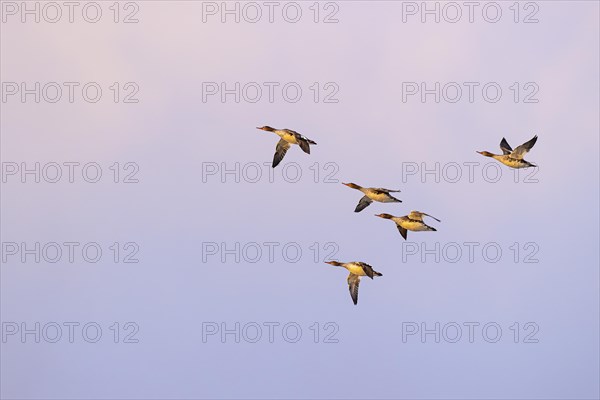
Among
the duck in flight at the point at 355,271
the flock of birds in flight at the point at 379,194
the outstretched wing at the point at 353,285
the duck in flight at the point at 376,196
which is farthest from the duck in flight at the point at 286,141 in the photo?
the outstretched wing at the point at 353,285

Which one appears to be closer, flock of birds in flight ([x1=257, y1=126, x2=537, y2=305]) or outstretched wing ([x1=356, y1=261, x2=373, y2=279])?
outstretched wing ([x1=356, y1=261, x2=373, y2=279])

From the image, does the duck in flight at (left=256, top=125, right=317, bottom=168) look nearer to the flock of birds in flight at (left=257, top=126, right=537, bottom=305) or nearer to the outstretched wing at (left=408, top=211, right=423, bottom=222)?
the flock of birds in flight at (left=257, top=126, right=537, bottom=305)

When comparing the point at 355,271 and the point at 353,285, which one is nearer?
the point at 355,271

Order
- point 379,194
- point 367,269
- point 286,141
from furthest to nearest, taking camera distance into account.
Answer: point 286,141 → point 379,194 → point 367,269

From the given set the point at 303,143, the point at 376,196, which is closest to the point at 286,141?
the point at 303,143

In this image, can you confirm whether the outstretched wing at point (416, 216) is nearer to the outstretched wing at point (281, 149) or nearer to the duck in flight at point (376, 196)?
the duck in flight at point (376, 196)

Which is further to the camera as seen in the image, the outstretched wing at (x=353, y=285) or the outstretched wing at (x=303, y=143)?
the outstretched wing at (x=353, y=285)

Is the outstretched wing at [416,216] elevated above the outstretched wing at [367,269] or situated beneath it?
elevated above

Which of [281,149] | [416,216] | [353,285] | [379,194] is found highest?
[281,149]

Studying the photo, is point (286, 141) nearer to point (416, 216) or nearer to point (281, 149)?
point (281, 149)

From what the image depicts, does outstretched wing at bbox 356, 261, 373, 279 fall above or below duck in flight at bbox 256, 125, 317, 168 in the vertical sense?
below

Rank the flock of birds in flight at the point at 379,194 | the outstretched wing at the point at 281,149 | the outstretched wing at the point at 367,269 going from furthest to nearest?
the outstretched wing at the point at 281,149, the flock of birds in flight at the point at 379,194, the outstretched wing at the point at 367,269

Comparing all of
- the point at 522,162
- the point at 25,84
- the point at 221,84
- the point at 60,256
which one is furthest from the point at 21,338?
the point at 522,162

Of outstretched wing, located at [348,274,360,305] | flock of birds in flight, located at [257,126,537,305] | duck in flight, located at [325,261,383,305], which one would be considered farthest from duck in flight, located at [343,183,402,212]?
outstretched wing, located at [348,274,360,305]
